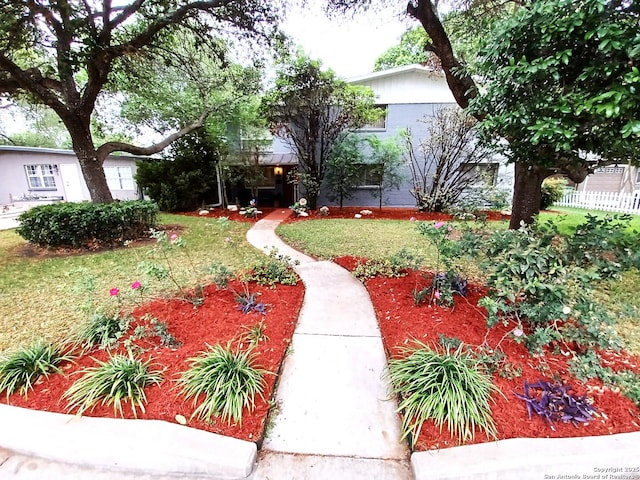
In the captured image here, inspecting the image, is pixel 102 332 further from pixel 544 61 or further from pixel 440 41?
pixel 440 41

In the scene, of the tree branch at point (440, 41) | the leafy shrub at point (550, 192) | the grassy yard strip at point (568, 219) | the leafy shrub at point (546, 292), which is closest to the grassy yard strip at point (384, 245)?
the grassy yard strip at point (568, 219)

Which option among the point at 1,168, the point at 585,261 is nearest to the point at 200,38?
the point at 585,261

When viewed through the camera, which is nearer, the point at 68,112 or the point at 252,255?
the point at 252,255

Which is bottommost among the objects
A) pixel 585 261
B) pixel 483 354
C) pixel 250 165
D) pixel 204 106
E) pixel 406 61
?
pixel 483 354

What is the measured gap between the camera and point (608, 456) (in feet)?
5.93

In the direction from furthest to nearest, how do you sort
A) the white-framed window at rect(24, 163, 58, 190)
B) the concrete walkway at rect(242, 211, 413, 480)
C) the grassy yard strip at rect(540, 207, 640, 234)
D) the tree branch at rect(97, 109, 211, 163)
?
the white-framed window at rect(24, 163, 58, 190), the tree branch at rect(97, 109, 211, 163), the grassy yard strip at rect(540, 207, 640, 234), the concrete walkway at rect(242, 211, 413, 480)

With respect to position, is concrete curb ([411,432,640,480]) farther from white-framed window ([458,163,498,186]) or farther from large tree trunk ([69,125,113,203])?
white-framed window ([458,163,498,186])

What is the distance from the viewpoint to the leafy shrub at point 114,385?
221cm

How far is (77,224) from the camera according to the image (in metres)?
6.57

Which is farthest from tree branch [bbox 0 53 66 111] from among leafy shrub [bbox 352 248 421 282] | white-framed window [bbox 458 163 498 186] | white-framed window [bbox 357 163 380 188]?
white-framed window [bbox 458 163 498 186]

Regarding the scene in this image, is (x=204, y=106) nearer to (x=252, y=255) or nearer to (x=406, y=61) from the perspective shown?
(x=252, y=255)

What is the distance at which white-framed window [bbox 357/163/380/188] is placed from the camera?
1230cm

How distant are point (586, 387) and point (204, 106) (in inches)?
477

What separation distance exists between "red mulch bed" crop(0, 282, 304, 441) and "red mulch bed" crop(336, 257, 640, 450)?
1097 millimetres
